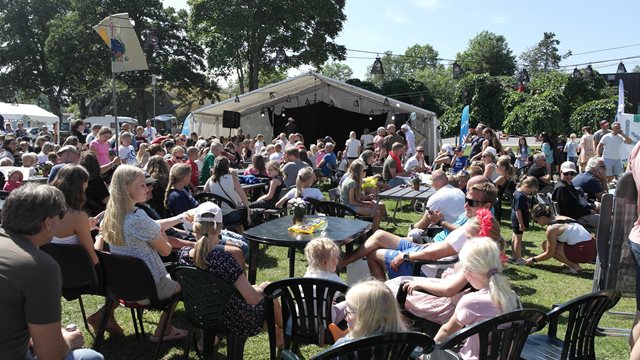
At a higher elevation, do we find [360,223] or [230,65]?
[230,65]

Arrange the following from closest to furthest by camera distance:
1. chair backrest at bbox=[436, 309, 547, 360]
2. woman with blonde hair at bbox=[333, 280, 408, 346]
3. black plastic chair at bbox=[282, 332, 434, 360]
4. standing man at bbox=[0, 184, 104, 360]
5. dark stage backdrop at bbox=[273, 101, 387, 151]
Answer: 1. standing man at bbox=[0, 184, 104, 360]
2. black plastic chair at bbox=[282, 332, 434, 360]
3. woman with blonde hair at bbox=[333, 280, 408, 346]
4. chair backrest at bbox=[436, 309, 547, 360]
5. dark stage backdrop at bbox=[273, 101, 387, 151]

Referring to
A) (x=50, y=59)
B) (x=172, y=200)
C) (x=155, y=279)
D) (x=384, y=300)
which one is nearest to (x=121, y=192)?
(x=155, y=279)

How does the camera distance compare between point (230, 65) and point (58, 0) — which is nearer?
point (230, 65)

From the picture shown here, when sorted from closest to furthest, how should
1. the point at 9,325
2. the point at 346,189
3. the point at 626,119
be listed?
the point at 9,325
the point at 346,189
the point at 626,119

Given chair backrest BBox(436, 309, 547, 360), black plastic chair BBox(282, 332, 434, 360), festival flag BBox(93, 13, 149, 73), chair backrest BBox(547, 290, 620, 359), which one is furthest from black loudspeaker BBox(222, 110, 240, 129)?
black plastic chair BBox(282, 332, 434, 360)

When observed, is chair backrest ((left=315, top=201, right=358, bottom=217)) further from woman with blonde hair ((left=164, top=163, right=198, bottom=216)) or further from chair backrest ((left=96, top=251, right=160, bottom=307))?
chair backrest ((left=96, top=251, right=160, bottom=307))

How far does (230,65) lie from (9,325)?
3217cm

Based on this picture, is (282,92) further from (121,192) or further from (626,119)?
(121,192)

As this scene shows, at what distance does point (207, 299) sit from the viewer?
123 inches

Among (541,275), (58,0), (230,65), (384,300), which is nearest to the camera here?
(384,300)

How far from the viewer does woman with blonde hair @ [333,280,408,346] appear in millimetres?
2152

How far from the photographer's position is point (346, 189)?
22.7ft

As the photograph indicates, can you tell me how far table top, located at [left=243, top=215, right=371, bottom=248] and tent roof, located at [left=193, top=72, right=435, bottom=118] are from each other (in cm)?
1223

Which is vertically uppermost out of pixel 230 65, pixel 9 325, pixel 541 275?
pixel 230 65
